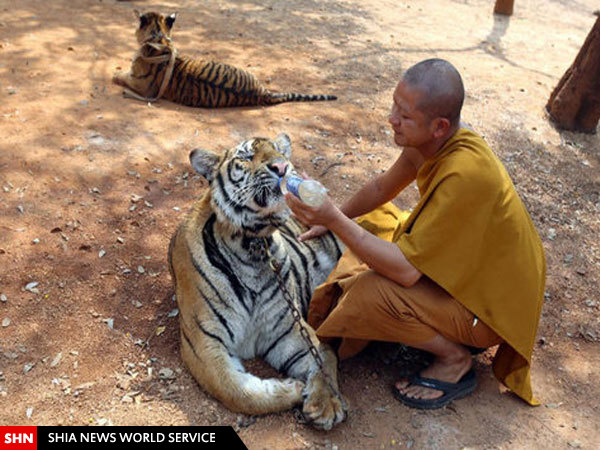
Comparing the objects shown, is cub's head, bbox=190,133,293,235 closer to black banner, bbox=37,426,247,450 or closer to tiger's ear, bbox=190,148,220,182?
tiger's ear, bbox=190,148,220,182

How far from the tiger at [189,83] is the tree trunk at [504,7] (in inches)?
271

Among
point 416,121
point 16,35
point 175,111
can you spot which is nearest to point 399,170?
point 416,121

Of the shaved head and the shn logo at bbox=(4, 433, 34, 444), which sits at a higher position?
the shaved head

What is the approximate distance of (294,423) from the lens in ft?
9.60

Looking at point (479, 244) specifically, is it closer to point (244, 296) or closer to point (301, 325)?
point (301, 325)

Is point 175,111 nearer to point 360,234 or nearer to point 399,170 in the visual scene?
point 399,170

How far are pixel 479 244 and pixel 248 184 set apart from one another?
1.16 meters

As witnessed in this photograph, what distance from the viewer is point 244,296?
319 centimetres

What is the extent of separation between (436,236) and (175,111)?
396 centimetres

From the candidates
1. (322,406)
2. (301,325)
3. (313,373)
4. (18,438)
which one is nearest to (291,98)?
(301,325)

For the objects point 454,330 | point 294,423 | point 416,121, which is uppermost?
point 416,121

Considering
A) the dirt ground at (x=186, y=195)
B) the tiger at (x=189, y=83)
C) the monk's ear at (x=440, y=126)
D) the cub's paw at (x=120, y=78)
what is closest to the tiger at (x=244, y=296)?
the dirt ground at (x=186, y=195)

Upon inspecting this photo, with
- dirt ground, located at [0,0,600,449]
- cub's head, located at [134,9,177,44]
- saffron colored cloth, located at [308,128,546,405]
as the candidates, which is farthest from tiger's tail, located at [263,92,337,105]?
saffron colored cloth, located at [308,128,546,405]

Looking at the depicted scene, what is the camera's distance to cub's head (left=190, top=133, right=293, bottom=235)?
297 centimetres
